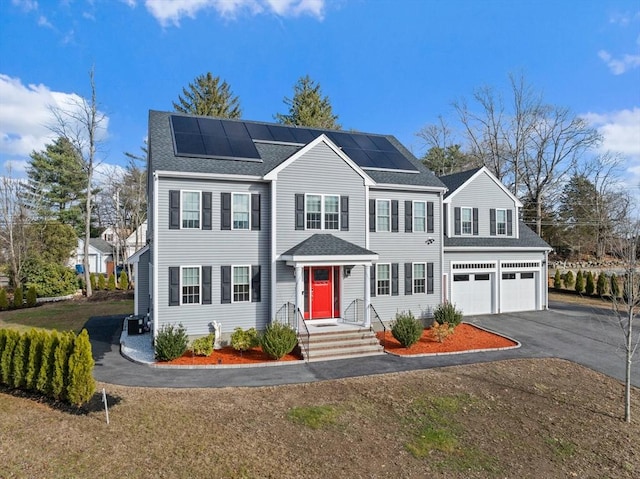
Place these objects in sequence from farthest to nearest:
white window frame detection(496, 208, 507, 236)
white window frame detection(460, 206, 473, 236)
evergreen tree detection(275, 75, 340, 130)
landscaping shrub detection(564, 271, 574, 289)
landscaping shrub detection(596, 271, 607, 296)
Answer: evergreen tree detection(275, 75, 340, 130), landscaping shrub detection(564, 271, 574, 289), landscaping shrub detection(596, 271, 607, 296), white window frame detection(496, 208, 507, 236), white window frame detection(460, 206, 473, 236)

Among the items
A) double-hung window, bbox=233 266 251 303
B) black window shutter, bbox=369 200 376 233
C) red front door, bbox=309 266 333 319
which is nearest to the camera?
double-hung window, bbox=233 266 251 303

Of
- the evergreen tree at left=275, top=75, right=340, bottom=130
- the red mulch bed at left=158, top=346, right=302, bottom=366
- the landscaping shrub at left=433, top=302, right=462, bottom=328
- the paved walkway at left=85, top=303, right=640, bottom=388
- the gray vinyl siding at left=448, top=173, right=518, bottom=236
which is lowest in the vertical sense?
the paved walkway at left=85, top=303, right=640, bottom=388

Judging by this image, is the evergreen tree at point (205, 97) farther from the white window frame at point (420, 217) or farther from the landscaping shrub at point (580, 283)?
the landscaping shrub at point (580, 283)

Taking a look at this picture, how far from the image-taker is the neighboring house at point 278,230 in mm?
13828

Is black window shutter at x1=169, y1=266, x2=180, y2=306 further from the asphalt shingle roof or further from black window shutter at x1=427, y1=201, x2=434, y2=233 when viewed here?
black window shutter at x1=427, y1=201, x2=434, y2=233

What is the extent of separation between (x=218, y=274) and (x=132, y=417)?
6.60m

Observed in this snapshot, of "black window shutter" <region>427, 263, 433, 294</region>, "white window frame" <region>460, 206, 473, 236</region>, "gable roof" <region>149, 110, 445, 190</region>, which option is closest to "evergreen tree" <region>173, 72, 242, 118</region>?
"gable roof" <region>149, 110, 445, 190</region>

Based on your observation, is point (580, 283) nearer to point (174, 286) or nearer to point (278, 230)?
point (278, 230)

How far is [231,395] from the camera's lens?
9.59 metres

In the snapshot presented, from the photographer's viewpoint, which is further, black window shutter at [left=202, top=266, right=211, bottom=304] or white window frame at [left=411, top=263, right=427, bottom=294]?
white window frame at [left=411, top=263, right=427, bottom=294]

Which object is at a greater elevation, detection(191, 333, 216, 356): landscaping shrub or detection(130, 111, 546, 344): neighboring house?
detection(130, 111, 546, 344): neighboring house

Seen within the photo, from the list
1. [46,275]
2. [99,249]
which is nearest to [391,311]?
[46,275]

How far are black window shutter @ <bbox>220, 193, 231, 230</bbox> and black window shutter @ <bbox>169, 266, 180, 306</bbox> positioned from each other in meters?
2.19

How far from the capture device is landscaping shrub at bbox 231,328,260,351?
13367 millimetres
